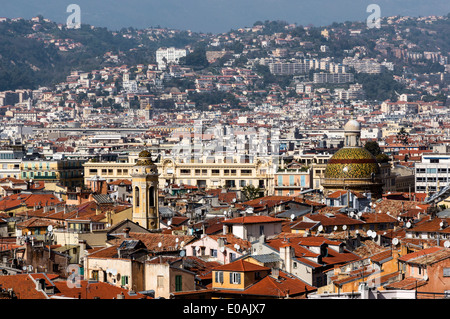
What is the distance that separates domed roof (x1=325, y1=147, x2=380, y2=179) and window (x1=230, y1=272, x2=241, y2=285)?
21165 mm

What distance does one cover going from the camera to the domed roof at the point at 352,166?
117ft

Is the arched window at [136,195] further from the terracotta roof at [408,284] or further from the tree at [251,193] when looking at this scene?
the tree at [251,193]

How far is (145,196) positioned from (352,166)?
12.6 metres

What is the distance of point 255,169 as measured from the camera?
170 feet

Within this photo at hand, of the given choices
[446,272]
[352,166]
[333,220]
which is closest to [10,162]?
[352,166]

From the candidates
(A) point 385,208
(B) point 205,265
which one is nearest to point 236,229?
(B) point 205,265

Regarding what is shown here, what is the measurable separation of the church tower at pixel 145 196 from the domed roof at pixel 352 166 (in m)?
12.0

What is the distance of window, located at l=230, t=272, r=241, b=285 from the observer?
1442 centimetres

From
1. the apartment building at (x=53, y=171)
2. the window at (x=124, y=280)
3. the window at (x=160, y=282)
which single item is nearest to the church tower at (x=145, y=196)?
the window at (x=124, y=280)

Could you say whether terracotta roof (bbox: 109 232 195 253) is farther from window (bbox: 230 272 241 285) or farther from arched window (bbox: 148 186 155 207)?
window (bbox: 230 272 241 285)

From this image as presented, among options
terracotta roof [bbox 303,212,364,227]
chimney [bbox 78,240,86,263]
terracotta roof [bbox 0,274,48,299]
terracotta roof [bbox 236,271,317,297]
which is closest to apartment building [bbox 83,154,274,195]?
terracotta roof [bbox 303,212,364,227]

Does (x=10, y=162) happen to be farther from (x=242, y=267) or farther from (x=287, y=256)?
(x=242, y=267)

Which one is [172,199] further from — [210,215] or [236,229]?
[236,229]
